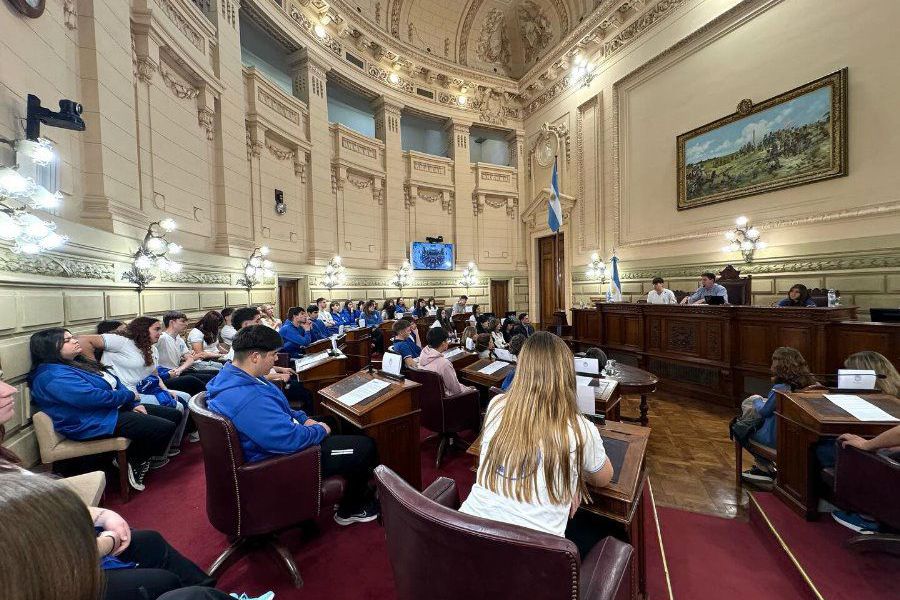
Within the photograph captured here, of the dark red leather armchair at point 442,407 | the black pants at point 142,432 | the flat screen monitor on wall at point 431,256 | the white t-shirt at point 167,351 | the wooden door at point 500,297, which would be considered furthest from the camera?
the wooden door at point 500,297

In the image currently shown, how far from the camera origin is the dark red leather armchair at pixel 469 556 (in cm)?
87

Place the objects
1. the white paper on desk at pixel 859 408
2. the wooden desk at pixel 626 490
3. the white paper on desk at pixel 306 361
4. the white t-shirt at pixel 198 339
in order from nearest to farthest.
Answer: the wooden desk at pixel 626 490, the white paper on desk at pixel 859 408, the white paper on desk at pixel 306 361, the white t-shirt at pixel 198 339

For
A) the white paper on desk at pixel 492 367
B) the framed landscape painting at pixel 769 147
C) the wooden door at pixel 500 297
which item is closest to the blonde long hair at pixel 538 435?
the white paper on desk at pixel 492 367

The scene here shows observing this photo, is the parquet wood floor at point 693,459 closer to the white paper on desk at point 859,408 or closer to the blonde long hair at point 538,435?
the white paper on desk at point 859,408

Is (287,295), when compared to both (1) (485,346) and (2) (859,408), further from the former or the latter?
(2) (859,408)

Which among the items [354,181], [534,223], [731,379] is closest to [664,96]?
[534,223]

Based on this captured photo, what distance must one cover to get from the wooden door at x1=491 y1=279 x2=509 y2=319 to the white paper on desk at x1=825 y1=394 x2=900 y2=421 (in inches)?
484

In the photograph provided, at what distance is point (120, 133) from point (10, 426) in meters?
3.89

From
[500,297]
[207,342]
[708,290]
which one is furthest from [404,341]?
[500,297]

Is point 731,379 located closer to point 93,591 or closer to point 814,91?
point 814,91

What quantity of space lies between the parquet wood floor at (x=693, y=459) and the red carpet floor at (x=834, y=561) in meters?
0.32

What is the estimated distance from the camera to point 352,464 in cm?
248

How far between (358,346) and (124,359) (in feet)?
12.9

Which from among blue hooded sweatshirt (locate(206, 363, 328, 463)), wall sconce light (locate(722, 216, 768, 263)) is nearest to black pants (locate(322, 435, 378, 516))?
blue hooded sweatshirt (locate(206, 363, 328, 463))
